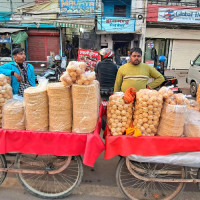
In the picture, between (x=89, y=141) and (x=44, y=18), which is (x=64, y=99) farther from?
(x=44, y=18)

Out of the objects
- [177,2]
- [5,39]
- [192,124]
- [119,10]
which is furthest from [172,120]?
[119,10]

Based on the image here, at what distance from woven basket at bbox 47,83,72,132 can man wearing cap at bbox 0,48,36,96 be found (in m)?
1.20

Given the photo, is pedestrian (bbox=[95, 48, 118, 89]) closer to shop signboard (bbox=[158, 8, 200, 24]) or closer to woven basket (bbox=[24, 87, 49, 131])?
woven basket (bbox=[24, 87, 49, 131])

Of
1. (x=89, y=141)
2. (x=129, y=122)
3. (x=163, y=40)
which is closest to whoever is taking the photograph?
(x=89, y=141)

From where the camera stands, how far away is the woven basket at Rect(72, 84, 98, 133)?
189 centimetres

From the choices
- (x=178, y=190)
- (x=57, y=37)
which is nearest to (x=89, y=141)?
(x=178, y=190)

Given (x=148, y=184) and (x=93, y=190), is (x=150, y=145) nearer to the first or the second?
(x=148, y=184)

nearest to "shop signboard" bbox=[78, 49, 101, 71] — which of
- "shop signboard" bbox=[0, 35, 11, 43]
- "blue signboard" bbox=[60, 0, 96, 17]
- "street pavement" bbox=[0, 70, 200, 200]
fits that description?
"street pavement" bbox=[0, 70, 200, 200]

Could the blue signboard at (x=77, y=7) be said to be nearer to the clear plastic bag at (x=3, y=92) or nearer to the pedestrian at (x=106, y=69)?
the pedestrian at (x=106, y=69)

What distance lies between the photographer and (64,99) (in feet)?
6.37

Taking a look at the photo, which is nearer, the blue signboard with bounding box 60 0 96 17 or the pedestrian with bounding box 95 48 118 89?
the pedestrian with bounding box 95 48 118 89

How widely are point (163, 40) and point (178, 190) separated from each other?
14771 mm

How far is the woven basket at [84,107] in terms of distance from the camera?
189cm

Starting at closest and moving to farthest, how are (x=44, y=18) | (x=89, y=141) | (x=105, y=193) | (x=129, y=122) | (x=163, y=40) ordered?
1. (x=89, y=141)
2. (x=129, y=122)
3. (x=105, y=193)
4. (x=44, y=18)
5. (x=163, y=40)
